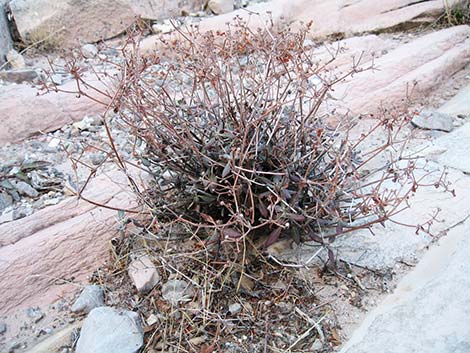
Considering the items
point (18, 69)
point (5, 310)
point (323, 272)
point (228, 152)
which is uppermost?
point (18, 69)

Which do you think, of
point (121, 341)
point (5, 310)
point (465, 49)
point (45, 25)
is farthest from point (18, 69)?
point (465, 49)

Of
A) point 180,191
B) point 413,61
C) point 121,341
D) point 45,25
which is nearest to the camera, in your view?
point 121,341

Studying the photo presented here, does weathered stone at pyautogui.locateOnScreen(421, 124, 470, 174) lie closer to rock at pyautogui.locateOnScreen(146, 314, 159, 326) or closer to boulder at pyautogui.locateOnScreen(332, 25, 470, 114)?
boulder at pyautogui.locateOnScreen(332, 25, 470, 114)

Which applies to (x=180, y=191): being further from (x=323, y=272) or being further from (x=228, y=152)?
(x=323, y=272)

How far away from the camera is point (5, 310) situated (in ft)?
5.82

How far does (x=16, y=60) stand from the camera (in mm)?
3402

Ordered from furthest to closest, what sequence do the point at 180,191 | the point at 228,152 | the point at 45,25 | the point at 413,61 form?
the point at 45,25, the point at 413,61, the point at 180,191, the point at 228,152

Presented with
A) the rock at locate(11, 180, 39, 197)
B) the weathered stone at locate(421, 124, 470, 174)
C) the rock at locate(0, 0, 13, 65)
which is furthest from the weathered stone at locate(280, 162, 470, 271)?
the rock at locate(0, 0, 13, 65)

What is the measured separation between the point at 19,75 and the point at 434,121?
7.74 ft

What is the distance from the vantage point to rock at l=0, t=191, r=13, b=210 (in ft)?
6.98

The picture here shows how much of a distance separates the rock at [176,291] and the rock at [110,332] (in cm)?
12

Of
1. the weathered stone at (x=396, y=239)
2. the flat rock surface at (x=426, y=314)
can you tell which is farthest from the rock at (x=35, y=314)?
the flat rock surface at (x=426, y=314)

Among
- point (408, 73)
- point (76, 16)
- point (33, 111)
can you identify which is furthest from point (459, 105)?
point (76, 16)

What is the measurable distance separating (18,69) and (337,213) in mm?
2479
